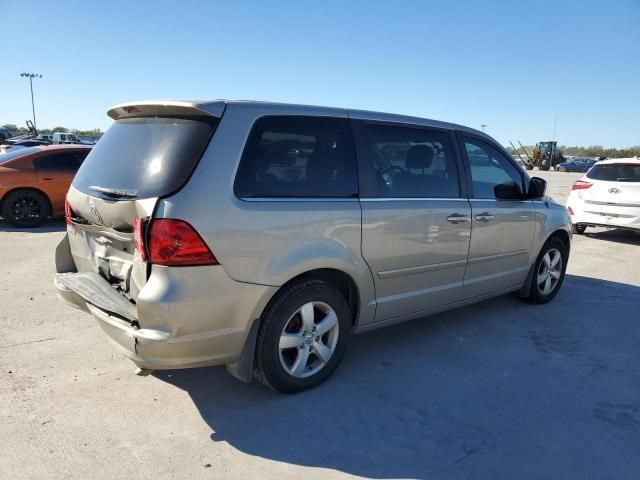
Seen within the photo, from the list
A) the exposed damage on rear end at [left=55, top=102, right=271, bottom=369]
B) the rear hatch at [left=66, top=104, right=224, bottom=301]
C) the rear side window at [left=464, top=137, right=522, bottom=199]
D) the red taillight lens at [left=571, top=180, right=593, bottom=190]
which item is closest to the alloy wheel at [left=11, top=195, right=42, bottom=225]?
the rear hatch at [left=66, top=104, right=224, bottom=301]

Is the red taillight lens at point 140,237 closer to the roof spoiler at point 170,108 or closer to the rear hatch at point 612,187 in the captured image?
the roof spoiler at point 170,108

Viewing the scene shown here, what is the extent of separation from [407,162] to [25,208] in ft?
26.0

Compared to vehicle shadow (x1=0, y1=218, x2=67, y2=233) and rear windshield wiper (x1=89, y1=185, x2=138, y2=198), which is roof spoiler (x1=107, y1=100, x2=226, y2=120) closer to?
rear windshield wiper (x1=89, y1=185, x2=138, y2=198)

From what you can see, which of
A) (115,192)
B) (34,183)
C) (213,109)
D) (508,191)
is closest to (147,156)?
(115,192)

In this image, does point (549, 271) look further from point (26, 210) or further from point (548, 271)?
point (26, 210)

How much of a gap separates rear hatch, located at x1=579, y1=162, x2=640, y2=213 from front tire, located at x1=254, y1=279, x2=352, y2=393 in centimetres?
759

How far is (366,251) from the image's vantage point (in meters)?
3.33

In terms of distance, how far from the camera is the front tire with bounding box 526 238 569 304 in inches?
202

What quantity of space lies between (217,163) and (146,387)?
1.62 m

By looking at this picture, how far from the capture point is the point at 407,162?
12.4 ft

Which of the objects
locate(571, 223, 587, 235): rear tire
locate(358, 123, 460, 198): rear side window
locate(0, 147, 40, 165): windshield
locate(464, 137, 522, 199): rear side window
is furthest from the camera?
locate(571, 223, 587, 235): rear tire

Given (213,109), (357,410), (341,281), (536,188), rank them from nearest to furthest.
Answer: (213,109), (357,410), (341,281), (536,188)

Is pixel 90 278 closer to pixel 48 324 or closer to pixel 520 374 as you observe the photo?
pixel 48 324

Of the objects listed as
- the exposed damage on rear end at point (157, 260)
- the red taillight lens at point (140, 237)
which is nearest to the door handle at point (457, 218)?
the exposed damage on rear end at point (157, 260)
